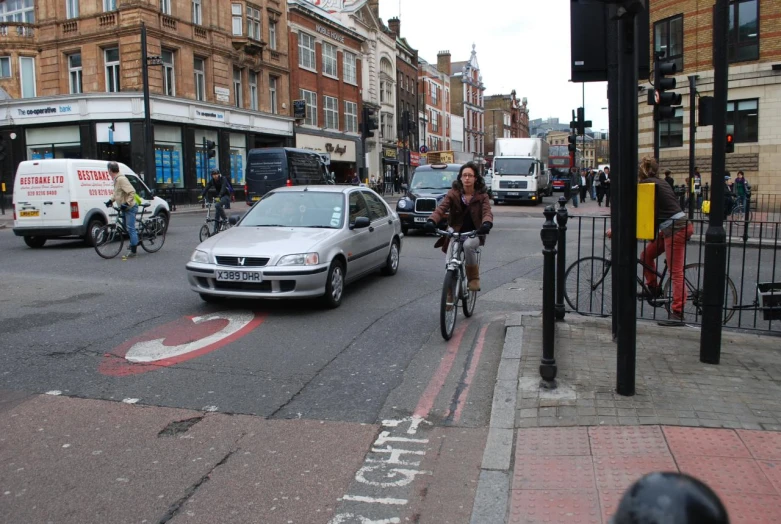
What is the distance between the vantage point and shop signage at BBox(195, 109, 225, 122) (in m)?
33.8

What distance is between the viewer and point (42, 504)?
3.27m

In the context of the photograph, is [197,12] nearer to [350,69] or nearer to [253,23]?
[253,23]

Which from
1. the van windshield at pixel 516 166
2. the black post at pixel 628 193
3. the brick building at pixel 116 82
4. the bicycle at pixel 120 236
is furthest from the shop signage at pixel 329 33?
the black post at pixel 628 193

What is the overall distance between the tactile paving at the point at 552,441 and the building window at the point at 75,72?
33649 mm

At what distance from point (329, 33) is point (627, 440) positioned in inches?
1891

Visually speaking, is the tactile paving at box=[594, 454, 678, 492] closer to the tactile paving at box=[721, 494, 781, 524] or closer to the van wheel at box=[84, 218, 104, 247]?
the tactile paving at box=[721, 494, 781, 524]

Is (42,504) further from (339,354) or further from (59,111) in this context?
(59,111)

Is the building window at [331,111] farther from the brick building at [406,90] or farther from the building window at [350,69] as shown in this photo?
the brick building at [406,90]

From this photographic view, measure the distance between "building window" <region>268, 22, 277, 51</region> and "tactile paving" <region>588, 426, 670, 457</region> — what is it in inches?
1585

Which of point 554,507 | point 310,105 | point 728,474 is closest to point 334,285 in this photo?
point 554,507

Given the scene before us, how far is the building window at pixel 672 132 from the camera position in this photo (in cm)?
2858

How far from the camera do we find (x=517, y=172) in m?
32.3

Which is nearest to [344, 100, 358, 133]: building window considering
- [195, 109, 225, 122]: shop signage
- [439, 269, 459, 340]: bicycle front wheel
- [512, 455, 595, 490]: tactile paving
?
[195, 109, 225, 122]: shop signage

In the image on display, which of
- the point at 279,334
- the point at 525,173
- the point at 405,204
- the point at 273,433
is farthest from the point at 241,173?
the point at 273,433
